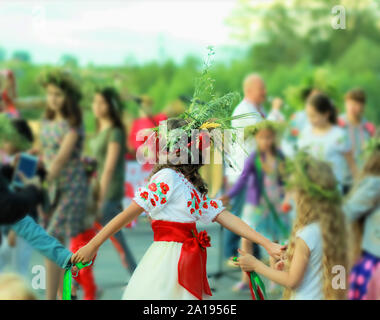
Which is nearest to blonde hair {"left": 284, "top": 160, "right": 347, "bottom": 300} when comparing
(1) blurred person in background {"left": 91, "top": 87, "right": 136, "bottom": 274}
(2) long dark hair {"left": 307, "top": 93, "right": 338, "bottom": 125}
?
(1) blurred person in background {"left": 91, "top": 87, "right": 136, "bottom": 274}

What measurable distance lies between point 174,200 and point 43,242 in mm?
647

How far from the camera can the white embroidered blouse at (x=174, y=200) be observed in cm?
260

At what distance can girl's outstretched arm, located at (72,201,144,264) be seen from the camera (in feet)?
8.33

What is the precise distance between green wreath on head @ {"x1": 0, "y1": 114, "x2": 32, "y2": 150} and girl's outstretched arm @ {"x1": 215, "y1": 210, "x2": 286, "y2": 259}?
2498 millimetres

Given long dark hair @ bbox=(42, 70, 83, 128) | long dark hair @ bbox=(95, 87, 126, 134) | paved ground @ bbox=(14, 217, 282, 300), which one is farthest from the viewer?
long dark hair @ bbox=(95, 87, 126, 134)

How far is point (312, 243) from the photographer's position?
10.7ft

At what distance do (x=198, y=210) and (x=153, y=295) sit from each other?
0.42m

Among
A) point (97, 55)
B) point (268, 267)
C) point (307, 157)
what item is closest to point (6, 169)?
point (307, 157)

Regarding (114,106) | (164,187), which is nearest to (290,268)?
(164,187)

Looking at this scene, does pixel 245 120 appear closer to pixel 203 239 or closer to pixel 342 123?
pixel 203 239

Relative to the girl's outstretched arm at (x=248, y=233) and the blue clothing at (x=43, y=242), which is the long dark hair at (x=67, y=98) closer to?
the blue clothing at (x=43, y=242)

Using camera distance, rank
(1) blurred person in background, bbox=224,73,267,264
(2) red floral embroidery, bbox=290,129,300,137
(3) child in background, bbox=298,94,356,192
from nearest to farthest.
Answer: (1) blurred person in background, bbox=224,73,267,264
(3) child in background, bbox=298,94,356,192
(2) red floral embroidery, bbox=290,129,300,137

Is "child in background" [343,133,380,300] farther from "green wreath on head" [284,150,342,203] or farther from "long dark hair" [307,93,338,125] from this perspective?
"long dark hair" [307,93,338,125]

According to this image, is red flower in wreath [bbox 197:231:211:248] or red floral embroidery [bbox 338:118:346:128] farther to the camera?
red floral embroidery [bbox 338:118:346:128]
